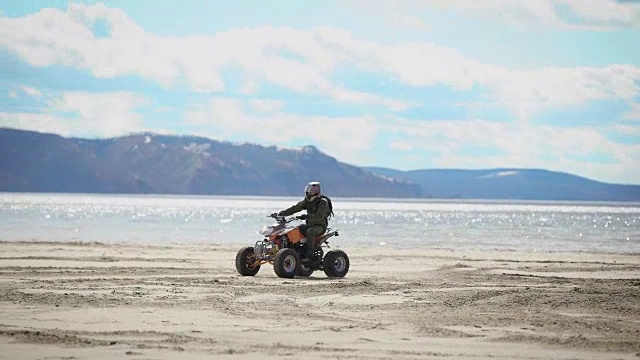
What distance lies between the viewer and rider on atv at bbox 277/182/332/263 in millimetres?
22188

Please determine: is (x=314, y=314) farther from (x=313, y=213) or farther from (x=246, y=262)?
(x=246, y=262)

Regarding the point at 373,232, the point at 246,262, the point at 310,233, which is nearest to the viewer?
the point at 310,233

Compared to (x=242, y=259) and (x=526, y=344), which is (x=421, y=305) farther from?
(x=242, y=259)

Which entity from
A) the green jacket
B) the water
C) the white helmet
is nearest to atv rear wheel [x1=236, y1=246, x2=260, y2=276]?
the green jacket

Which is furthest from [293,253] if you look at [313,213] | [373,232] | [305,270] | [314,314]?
[373,232]

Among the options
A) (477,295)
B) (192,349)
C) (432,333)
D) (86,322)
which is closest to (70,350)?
(192,349)

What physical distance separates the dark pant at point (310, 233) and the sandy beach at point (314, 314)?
650 millimetres

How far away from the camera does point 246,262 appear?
23141 mm

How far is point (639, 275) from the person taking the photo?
25484 mm

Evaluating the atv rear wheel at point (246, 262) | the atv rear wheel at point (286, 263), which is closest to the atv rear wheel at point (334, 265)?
the atv rear wheel at point (286, 263)

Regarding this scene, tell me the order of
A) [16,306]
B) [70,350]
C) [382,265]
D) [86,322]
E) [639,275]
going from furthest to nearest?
[382,265] → [639,275] → [16,306] → [86,322] → [70,350]

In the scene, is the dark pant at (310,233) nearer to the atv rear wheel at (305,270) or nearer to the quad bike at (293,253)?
the quad bike at (293,253)

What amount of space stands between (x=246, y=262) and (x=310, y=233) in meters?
1.65

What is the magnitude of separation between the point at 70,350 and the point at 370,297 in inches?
275
